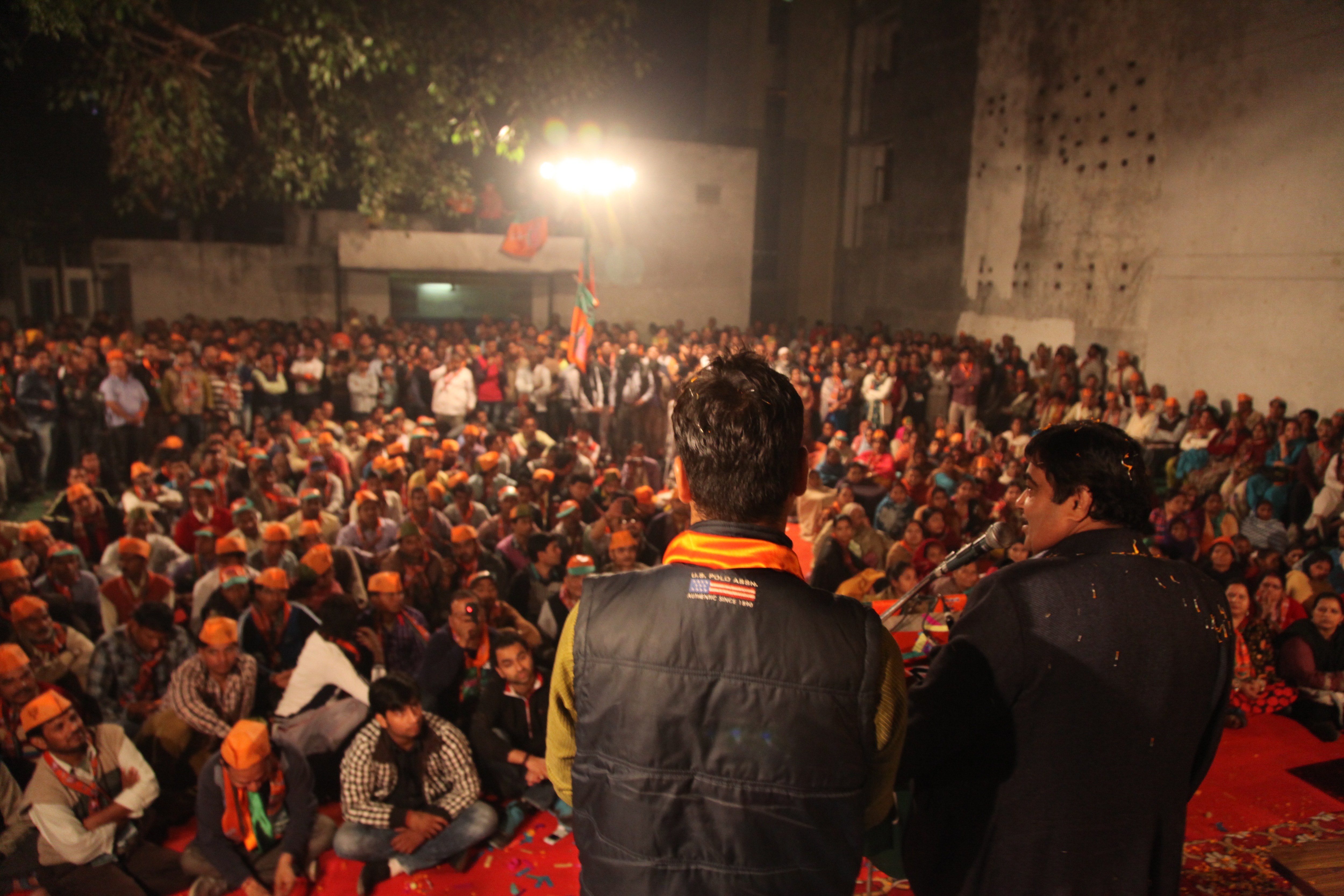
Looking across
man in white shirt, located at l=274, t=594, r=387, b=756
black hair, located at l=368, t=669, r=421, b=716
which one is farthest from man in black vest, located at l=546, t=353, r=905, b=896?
man in white shirt, located at l=274, t=594, r=387, b=756

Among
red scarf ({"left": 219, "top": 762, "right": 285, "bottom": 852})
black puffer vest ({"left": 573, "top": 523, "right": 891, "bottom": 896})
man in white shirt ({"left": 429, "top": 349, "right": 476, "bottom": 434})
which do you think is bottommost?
red scarf ({"left": 219, "top": 762, "right": 285, "bottom": 852})

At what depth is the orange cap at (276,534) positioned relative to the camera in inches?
242

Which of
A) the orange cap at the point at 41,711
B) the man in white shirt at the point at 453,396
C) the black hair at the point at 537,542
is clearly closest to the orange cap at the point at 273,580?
the orange cap at the point at 41,711

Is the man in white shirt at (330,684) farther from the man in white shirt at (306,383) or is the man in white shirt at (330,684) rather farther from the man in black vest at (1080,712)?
the man in white shirt at (306,383)

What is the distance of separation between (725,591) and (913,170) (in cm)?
2038

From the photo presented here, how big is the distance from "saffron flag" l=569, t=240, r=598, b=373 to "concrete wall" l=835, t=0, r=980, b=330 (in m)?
10.3

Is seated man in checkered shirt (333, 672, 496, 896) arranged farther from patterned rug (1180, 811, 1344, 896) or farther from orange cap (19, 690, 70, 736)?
patterned rug (1180, 811, 1344, 896)

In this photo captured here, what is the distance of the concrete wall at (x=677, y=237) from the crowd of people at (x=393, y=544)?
6685mm

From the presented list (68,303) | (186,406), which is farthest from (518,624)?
(68,303)

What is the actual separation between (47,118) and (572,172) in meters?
9.31

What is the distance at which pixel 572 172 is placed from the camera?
14.2m

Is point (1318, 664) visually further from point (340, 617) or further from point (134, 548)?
point (134, 548)

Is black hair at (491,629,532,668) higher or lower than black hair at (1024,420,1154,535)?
lower

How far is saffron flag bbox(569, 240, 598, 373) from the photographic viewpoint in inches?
407
